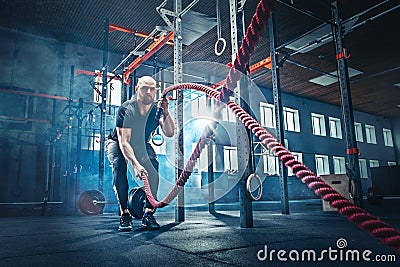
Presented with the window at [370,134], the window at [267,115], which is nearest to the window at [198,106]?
the window at [267,115]

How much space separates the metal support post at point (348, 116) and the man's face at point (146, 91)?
2.76 metres

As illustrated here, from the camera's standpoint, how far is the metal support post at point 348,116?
3.76m

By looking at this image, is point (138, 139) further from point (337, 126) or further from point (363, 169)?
point (363, 169)

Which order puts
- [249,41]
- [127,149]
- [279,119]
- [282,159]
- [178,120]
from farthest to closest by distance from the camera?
[279,119]
[178,120]
[127,149]
[249,41]
[282,159]

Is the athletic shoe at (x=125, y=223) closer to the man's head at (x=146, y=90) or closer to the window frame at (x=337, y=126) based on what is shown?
the man's head at (x=146, y=90)

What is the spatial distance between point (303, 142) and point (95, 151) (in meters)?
8.79

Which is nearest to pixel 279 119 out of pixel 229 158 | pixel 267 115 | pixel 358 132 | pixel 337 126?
pixel 229 158

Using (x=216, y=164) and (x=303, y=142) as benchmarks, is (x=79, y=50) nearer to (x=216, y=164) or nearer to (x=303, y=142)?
(x=216, y=164)

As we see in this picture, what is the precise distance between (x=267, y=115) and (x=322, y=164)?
367 centimetres

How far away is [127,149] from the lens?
2375mm

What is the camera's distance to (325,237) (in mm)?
1889

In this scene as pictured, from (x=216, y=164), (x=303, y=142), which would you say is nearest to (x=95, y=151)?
(x=216, y=164)

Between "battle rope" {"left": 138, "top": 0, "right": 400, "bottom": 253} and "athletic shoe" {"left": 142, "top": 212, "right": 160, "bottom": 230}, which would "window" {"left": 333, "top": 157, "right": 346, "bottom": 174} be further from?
"battle rope" {"left": 138, "top": 0, "right": 400, "bottom": 253}

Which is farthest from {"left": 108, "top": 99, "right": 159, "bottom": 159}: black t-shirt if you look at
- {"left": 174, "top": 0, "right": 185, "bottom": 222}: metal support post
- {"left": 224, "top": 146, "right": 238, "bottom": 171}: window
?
{"left": 224, "top": 146, "right": 238, "bottom": 171}: window
